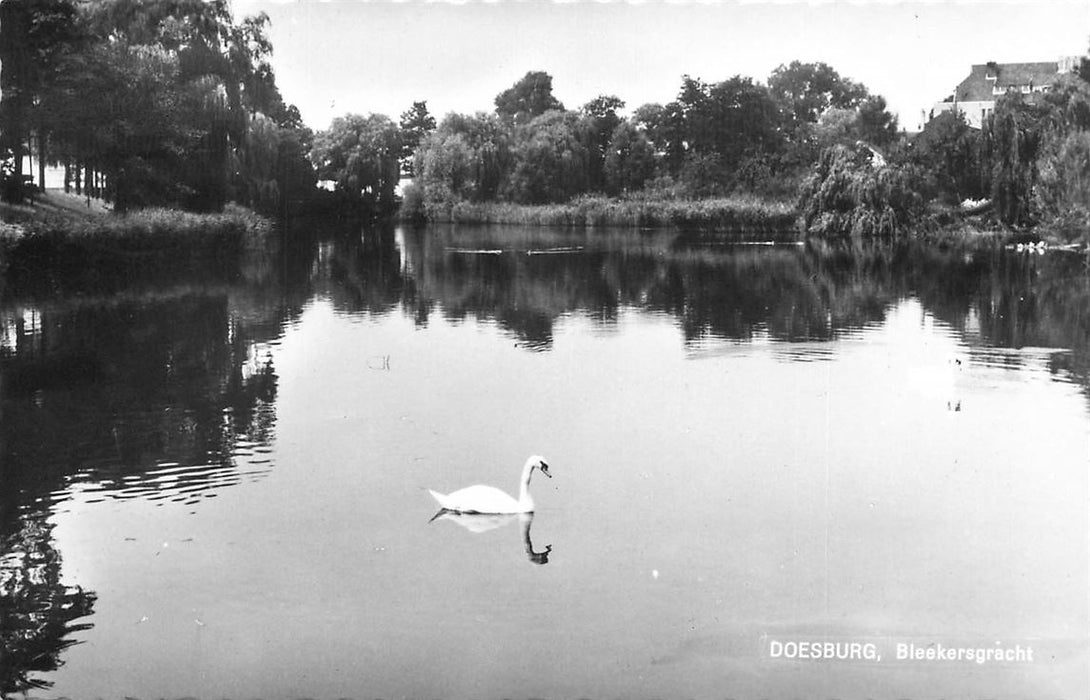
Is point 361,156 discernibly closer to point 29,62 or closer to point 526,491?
point 29,62

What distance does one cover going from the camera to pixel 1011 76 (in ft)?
117

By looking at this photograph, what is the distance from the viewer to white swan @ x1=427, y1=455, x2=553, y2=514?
361 inches

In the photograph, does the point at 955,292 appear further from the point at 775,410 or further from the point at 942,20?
the point at 775,410

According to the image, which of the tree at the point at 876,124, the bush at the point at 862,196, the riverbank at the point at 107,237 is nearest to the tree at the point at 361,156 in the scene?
the riverbank at the point at 107,237

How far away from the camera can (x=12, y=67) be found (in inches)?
849

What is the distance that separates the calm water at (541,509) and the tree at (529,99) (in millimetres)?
43262

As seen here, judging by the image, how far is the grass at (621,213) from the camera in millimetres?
55031

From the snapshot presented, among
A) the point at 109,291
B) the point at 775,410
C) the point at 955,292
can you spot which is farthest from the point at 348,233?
the point at 775,410

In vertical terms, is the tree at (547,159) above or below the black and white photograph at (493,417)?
above

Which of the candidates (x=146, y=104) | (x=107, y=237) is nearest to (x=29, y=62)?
(x=107, y=237)

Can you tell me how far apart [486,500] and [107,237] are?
22481 millimetres

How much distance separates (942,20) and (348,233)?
30584mm

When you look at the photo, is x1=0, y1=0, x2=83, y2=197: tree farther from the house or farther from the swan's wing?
the house

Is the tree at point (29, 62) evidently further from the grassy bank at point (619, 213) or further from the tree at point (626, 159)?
the tree at point (626, 159)
